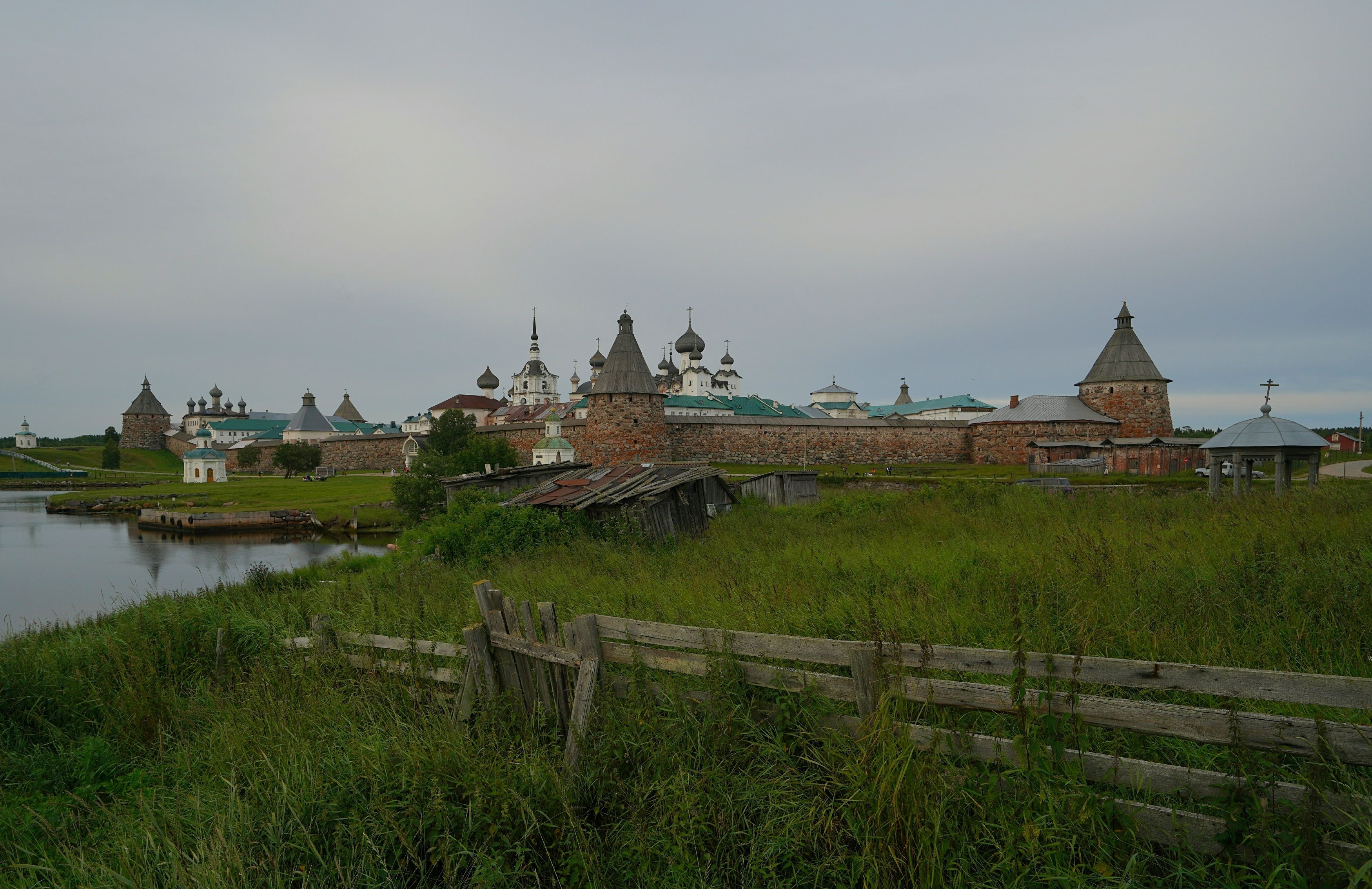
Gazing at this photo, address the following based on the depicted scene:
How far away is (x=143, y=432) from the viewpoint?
3423 inches

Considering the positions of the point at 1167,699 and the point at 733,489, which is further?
the point at 733,489

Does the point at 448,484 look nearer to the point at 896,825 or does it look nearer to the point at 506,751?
the point at 506,751

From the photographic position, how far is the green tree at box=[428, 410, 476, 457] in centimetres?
4503

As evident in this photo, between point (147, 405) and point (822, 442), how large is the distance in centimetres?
8814

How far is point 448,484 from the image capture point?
17922mm

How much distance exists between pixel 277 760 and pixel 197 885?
114 centimetres

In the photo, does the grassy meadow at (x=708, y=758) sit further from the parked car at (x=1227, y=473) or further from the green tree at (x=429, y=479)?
the parked car at (x=1227, y=473)

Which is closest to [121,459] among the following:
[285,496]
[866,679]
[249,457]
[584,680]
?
[249,457]

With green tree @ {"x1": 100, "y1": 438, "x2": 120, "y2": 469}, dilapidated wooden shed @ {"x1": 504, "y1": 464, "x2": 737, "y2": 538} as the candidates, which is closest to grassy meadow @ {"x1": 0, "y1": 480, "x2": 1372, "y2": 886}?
dilapidated wooden shed @ {"x1": 504, "y1": 464, "x2": 737, "y2": 538}

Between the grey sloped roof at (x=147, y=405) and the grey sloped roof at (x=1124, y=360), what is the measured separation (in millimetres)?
102555

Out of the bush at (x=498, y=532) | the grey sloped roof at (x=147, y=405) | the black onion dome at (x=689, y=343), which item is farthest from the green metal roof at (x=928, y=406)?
the grey sloped roof at (x=147, y=405)

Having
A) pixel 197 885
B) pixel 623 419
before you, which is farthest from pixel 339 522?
pixel 197 885

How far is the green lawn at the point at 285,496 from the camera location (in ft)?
107

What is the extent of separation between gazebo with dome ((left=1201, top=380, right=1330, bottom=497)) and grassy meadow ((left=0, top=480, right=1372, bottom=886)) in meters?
6.14
